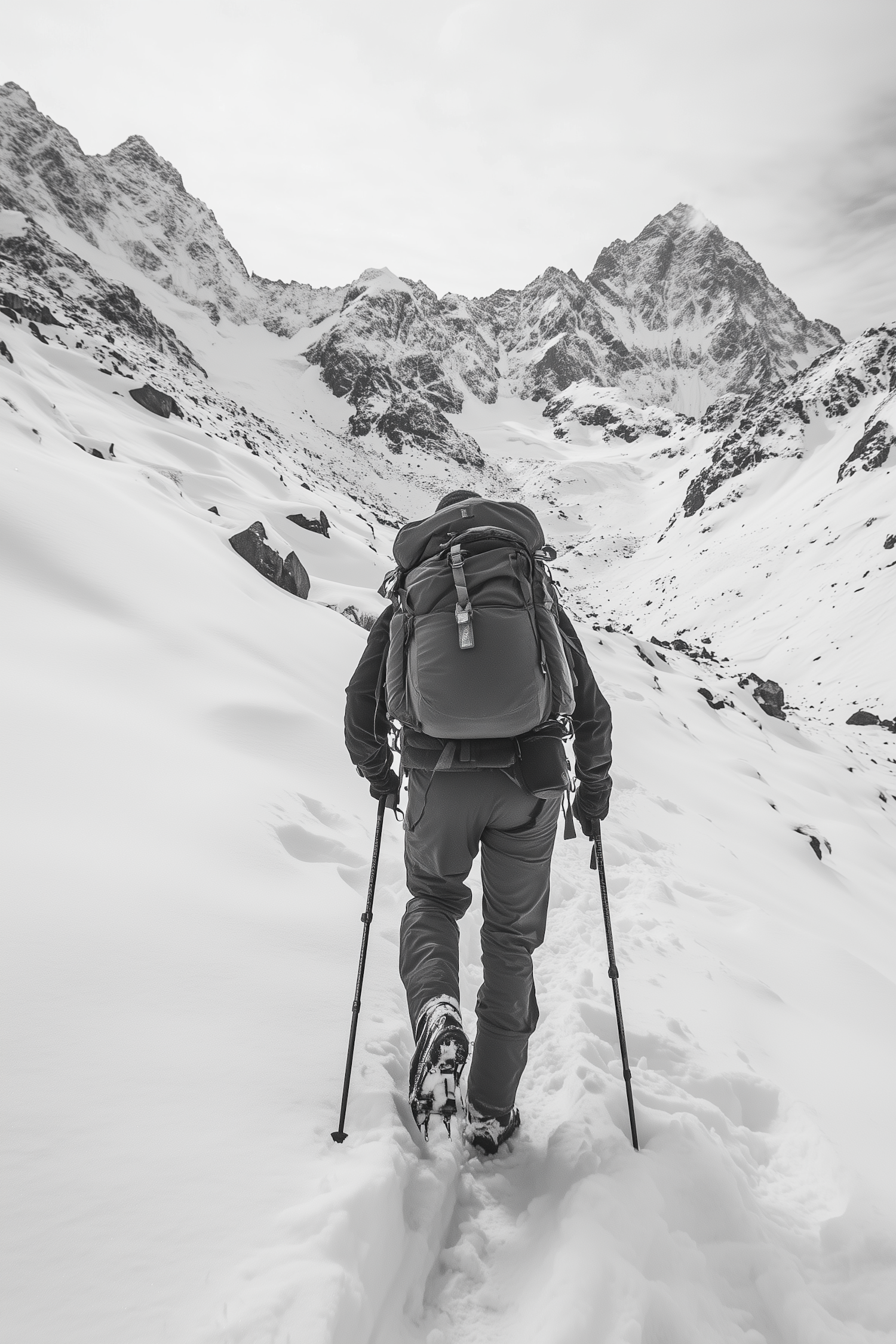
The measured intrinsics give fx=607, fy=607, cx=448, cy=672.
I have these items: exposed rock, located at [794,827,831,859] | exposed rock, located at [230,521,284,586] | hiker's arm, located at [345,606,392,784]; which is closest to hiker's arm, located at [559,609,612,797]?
hiker's arm, located at [345,606,392,784]

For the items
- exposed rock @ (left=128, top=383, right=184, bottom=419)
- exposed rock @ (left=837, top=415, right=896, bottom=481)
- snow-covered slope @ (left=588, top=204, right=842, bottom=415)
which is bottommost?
exposed rock @ (left=128, top=383, right=184, bottom=419)

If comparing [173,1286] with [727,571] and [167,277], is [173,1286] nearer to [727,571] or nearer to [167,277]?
[727,571]

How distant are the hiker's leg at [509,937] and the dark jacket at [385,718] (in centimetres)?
38

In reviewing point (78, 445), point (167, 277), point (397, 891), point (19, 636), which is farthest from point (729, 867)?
point (167, 277)

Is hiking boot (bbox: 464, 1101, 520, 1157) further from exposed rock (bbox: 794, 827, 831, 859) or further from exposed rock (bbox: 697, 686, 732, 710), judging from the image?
exposed rock (bbox: 697, 686, 732, 710)

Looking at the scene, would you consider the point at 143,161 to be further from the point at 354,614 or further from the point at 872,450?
the point at 354,614

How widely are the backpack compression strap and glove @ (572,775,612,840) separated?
1.03m

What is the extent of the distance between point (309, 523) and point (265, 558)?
6.77m

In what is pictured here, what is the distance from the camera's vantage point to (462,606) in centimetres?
232

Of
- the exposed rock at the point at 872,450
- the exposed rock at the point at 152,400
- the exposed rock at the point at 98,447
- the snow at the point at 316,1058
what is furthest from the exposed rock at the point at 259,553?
the exposed rock at the point at 872,450

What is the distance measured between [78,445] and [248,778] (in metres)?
12.6

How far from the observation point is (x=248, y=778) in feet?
14.2

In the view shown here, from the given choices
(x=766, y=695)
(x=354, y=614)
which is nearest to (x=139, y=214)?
(x=354, y=614)

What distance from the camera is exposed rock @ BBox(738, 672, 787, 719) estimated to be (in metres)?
20.5
